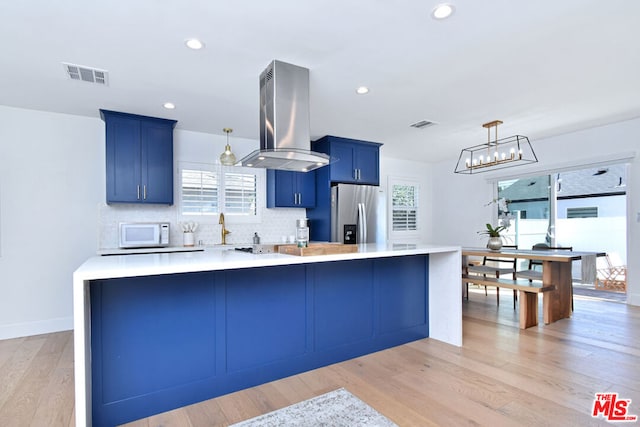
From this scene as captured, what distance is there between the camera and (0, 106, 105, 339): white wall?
3576 millimetres

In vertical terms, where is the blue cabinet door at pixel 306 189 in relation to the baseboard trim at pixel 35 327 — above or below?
above

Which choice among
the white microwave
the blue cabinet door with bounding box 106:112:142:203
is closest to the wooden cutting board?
the white microwave

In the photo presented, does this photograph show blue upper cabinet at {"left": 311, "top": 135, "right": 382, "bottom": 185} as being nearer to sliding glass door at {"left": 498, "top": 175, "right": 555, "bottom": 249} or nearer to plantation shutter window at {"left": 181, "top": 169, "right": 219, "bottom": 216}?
plantation shutter window at {"left": 181, "top": 169, "right": 219, "bottom": 216}

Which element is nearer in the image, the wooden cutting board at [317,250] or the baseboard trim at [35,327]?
the wooden cutting board at [317,250]

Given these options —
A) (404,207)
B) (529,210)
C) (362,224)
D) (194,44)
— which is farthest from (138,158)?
(529,210)

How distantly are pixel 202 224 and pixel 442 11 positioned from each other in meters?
3.75

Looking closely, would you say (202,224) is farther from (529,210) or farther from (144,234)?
(529,210)

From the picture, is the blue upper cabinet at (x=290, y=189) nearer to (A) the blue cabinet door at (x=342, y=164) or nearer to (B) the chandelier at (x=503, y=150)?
(A) the blue cabinet door at (x=342, y=164)

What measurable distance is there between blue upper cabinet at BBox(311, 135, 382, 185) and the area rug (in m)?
3.36

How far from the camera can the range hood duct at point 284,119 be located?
258cm

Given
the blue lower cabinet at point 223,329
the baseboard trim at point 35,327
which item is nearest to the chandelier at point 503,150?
the blue lower cabinet at point 223,329

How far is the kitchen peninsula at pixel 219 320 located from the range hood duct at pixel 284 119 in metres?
0.81

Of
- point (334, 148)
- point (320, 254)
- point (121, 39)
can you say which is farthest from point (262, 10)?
point (334, 148)

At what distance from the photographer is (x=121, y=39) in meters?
2.29
